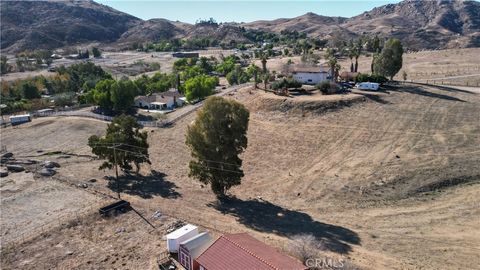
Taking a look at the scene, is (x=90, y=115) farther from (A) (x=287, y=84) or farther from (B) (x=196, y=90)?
(A) (x=287, y=84)

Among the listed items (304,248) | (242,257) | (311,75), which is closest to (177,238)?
(242,257)

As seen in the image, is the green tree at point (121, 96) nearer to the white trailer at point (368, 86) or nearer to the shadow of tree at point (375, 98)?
the shadow of tree at point (375, 98)

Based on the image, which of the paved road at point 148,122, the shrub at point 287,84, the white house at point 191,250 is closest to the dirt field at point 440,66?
the shrub at point 287,84

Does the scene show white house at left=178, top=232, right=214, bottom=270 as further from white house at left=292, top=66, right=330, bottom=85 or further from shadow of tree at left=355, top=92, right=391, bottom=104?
white house at left=292, top=66, right=330, bottom=85

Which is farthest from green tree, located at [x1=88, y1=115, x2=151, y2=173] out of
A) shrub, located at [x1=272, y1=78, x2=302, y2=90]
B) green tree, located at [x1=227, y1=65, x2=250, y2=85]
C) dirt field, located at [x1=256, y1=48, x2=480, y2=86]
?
dirt field, located at [x1=256, y1=48, x2=480, y2=86]

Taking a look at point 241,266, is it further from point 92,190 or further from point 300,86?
point 300,86

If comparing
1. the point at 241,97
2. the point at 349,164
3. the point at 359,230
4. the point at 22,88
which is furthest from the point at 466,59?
the point at 22,88

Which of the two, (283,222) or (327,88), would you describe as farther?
(327,88)
